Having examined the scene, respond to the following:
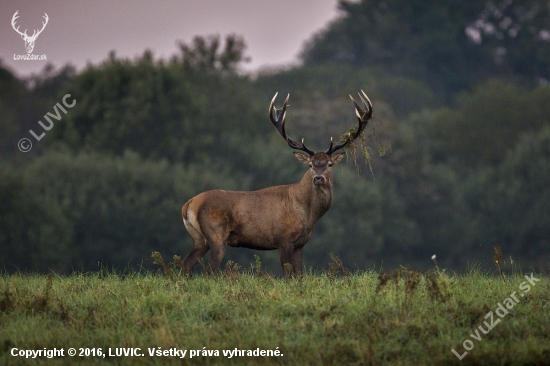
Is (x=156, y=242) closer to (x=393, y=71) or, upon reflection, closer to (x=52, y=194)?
(x=52, y=194)

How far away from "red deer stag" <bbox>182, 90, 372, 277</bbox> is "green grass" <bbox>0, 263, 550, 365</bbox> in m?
1.78

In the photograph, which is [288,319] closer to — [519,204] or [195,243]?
[195,243]

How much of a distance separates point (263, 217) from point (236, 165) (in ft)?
122

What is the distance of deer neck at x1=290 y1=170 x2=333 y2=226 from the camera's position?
14.5 meters

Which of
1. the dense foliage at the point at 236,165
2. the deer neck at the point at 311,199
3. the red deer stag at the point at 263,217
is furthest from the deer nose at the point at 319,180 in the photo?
the dense foliage at the point at 236,165

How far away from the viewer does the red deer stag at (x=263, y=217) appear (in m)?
14.3

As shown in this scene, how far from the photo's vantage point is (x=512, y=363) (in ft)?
31.4

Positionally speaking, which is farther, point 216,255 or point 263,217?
point 263,217

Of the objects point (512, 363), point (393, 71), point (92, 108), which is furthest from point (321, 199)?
point (393, 71)

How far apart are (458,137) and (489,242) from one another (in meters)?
11.2

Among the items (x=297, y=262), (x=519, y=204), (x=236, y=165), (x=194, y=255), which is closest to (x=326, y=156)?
(x=297, y=262)

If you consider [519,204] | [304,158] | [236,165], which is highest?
[236,165]

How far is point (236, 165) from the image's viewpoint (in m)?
51.5

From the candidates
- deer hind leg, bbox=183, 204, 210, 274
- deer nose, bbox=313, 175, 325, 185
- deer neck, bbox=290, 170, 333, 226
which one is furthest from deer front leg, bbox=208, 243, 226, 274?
deer nose, bbox=313, 175, 325, 185
